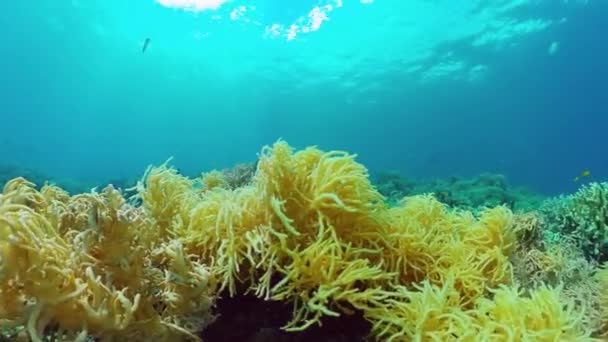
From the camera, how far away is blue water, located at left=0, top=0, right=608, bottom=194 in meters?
37.0

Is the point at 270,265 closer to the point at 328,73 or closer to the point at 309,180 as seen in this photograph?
the point at 309,180

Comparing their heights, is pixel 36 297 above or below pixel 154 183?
below

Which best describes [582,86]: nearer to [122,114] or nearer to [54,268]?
[54,268]

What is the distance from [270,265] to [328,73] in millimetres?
50672

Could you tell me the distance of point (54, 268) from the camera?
5.52ft

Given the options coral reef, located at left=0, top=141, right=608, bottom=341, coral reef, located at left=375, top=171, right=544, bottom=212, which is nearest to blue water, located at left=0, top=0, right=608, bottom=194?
coral reef, located at left=0, top=141, right=608, bottom=341

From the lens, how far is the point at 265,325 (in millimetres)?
2379

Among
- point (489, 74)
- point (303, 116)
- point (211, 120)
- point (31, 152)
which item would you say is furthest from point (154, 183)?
point (31, 152)

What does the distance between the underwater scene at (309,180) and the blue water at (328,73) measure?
15.4 inches

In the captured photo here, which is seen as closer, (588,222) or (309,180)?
(309,180)

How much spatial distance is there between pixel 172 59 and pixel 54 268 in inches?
2342

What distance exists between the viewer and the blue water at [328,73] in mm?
36969

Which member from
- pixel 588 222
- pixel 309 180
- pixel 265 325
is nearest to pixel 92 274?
pixel 265 325

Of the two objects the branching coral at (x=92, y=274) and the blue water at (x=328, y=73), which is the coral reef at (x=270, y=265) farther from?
the blue water at (x=328, y=73)
